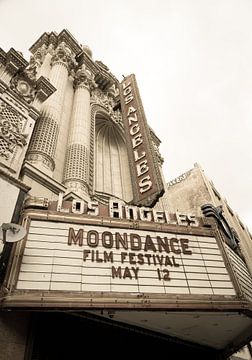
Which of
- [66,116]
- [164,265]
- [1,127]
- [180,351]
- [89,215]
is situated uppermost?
[66,116]

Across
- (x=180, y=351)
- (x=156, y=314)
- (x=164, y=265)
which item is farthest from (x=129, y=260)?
(x=180, y=351)

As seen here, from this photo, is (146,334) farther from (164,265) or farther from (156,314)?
(164,265)

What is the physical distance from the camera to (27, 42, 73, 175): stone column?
959 centimetres

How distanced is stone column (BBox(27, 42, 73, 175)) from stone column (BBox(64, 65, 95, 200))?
89cm

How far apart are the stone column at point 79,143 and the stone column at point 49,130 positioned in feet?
2.91

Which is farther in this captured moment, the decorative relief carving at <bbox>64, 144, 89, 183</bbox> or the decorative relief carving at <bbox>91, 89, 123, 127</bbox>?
the decorative relief carving at <bbox>91, 89, 123, 127</bbox>

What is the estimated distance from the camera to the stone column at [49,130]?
9586mm

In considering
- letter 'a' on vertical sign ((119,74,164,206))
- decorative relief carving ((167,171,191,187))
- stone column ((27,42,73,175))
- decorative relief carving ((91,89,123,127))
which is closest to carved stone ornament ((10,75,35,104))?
stone column ((27,42,73,175))

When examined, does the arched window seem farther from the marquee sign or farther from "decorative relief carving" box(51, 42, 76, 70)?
the marquee sign

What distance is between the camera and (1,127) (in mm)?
8117

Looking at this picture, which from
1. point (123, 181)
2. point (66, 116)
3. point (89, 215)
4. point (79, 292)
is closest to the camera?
point (79, 292)

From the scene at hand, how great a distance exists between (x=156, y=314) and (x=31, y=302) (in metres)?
2.32

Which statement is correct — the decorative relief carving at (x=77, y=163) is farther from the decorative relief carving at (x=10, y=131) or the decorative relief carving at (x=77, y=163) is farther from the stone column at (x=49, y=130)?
the decorative relief carving at (x=10, y=131)

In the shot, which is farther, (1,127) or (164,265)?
(1,127)
